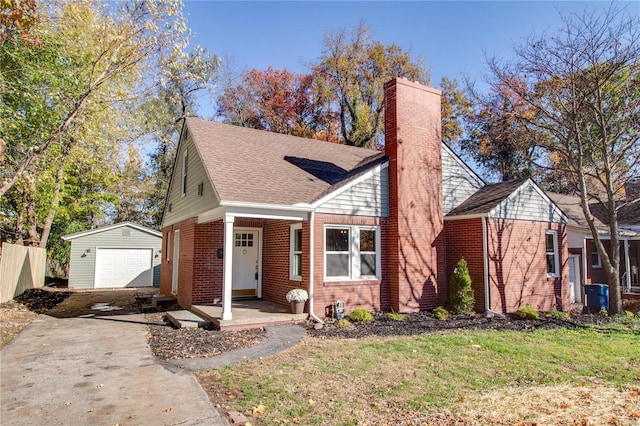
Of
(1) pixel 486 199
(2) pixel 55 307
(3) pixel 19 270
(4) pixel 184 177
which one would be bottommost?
(2) pixel 55 307

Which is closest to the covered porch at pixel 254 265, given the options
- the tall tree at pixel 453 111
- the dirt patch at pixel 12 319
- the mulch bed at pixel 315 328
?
the mulch bed at pixel 315 328

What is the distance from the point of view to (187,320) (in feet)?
31.4

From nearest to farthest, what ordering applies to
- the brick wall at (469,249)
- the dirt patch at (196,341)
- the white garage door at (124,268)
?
1. the dirt patch at (196,341)
2. the brick wall at (469,249)
3. the white garage door at (124,268)

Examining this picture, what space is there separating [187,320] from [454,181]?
9538 mm

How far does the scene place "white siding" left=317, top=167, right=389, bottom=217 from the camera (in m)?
10.7

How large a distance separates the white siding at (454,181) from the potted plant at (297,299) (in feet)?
19.0

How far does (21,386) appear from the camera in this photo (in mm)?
5473

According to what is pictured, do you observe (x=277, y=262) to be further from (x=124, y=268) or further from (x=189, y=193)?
(x=124, y=268)

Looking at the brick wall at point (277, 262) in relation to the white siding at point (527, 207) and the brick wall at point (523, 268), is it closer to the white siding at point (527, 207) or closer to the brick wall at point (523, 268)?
the brick wall at point (523, 268)

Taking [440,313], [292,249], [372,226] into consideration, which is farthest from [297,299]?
[440,313]

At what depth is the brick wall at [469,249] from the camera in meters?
11.4

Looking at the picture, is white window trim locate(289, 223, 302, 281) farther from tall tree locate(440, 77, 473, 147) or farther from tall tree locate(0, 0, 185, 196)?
tall tree locate(440, 77, 473, 147)

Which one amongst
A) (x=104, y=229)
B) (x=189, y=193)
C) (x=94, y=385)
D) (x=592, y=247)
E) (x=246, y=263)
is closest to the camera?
(x=94, y=385)

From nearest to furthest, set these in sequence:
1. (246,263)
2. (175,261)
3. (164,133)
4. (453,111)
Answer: (246,263)
(175,261)
(453,111)
(164,133)
